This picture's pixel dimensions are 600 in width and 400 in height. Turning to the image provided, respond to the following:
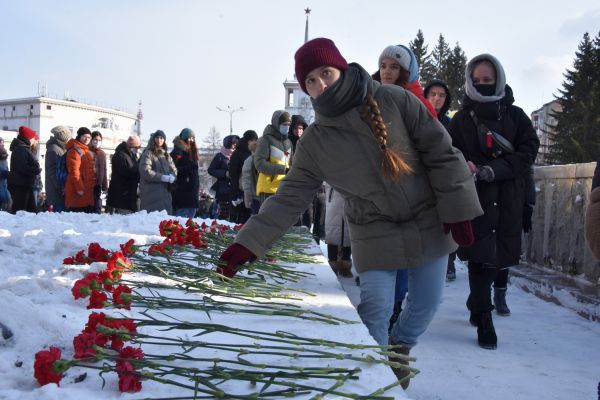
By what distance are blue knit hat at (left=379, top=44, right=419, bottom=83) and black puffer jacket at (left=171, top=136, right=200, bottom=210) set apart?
17.8 ft

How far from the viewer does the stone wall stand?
5.70 metres

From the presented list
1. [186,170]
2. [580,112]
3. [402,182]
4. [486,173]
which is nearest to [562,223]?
[486,173]

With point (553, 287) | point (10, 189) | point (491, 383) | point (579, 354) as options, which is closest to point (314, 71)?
point (491, 383)

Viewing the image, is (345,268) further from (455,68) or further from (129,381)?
(455,68)

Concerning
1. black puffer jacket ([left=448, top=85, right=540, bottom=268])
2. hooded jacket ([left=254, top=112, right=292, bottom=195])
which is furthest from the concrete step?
hooded jacket ([left=254, top=112, right=292, bottom=195])

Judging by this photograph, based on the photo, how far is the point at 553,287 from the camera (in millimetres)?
5613

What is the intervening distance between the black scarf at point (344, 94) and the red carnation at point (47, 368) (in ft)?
5.18

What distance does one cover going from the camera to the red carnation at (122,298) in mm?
2479

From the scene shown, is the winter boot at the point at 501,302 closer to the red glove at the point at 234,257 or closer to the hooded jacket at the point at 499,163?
the hooded jacket at the point at 499,163

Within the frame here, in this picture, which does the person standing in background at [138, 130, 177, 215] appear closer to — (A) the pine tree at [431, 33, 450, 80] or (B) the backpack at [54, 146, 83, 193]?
(B) the backpack at [54, 146, 83, 193]

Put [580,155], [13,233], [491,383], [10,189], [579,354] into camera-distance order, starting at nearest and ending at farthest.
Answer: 1. [491,383]
2. [579,354]
3. [13,233]
4. [10,189]
5. [580,155]

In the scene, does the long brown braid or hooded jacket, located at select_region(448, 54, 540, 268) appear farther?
hooded jacket, located at select_region(448, 54, 540, 268)

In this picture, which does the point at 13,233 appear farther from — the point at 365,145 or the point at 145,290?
the point at 365,145

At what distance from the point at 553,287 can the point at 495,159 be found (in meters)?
2.00
